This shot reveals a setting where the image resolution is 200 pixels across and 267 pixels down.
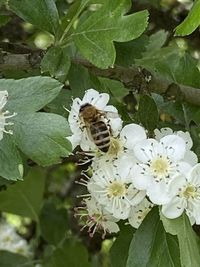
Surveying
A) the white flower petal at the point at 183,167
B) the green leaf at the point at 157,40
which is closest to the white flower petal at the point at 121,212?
the white flower petal at the point at 183,167

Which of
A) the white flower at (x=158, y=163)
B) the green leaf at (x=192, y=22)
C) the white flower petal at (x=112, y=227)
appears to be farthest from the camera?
the white flower petal at (x=112, y=227)

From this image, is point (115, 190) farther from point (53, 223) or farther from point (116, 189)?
point (53, 223)

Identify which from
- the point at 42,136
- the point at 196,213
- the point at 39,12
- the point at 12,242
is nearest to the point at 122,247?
the point at 196,213

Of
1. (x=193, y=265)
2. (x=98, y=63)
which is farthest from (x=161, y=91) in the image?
(x=193, y=265)

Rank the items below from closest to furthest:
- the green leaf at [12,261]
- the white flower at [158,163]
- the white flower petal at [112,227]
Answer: the white flower at [158,163], the white flower petal at [112,227], the green leaf at [12,261]

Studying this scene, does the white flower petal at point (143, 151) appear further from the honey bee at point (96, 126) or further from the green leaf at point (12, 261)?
the green leaf at point (12, 261)

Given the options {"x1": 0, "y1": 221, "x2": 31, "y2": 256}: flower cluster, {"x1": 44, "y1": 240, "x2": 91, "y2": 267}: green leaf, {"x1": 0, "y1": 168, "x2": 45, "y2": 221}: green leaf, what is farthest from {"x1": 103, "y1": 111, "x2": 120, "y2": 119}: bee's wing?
{"x1": 0, "y1": 221, "x2": 31, "y2": 256}: flower cluster

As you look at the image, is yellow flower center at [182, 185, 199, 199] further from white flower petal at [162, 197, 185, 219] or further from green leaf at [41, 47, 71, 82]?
green leaf at [41, 47, 71, 82]
